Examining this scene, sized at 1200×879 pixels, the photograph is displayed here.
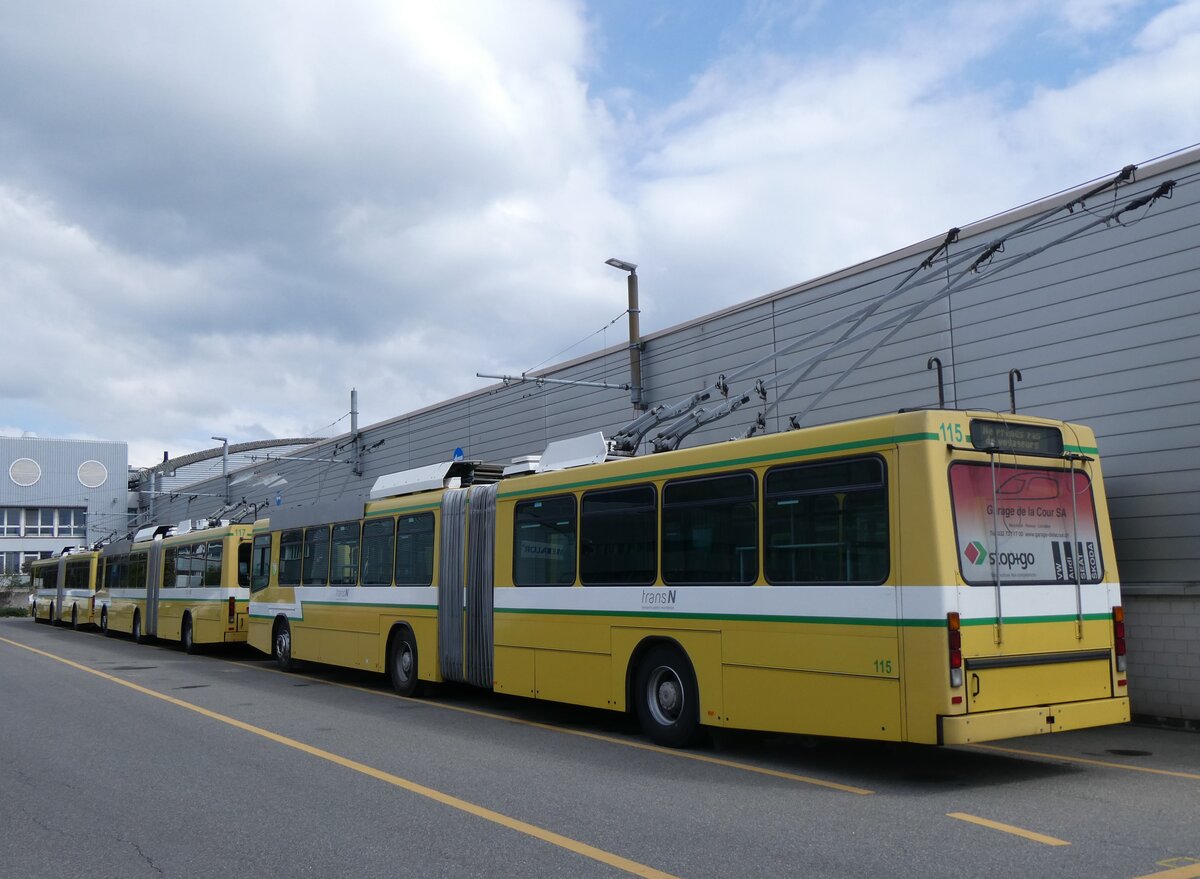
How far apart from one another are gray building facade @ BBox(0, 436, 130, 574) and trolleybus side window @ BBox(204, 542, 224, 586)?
5084 centimetres

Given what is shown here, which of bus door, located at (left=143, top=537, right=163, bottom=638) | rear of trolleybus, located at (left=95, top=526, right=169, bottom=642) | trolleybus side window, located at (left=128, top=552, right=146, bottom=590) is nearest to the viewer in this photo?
bus door, located at (left=143, top=537, right=163, bottom=638)

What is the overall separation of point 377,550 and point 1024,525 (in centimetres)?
978

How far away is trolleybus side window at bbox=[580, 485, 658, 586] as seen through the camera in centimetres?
1061

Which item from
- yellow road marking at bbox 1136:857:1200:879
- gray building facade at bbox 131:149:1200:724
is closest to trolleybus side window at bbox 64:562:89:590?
gray building facade at bbox 131:149:1200:724

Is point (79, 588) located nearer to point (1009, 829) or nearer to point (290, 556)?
point (290, 556)

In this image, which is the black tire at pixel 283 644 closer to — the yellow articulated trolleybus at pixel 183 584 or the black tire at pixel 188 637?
the yellow articulated trolleybus at pixel 183 584

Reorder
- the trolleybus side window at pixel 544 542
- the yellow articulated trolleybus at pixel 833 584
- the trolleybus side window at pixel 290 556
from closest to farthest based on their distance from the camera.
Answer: the yellow articulated trolleybus at pixel 833 584 → the trolleybus side window at pixel 544 542 → the trolleybus side window at pixel 290 556

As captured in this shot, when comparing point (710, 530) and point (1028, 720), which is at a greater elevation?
point (710, 530)

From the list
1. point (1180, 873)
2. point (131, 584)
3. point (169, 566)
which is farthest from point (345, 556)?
point (131, 584)

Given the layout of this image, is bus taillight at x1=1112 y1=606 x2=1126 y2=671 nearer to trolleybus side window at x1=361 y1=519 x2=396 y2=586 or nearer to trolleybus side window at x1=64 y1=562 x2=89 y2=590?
trolleybus side window at x1=361 y1=519 x2=396 y2=586

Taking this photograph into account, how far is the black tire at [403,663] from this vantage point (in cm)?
1486

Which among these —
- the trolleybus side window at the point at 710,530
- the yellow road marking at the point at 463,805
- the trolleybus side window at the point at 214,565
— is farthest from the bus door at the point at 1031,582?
the trolleybus side window at the point at 214,565

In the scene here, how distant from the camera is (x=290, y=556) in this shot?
18.7m

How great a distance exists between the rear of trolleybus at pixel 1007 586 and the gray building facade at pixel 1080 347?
1762 millimetres
